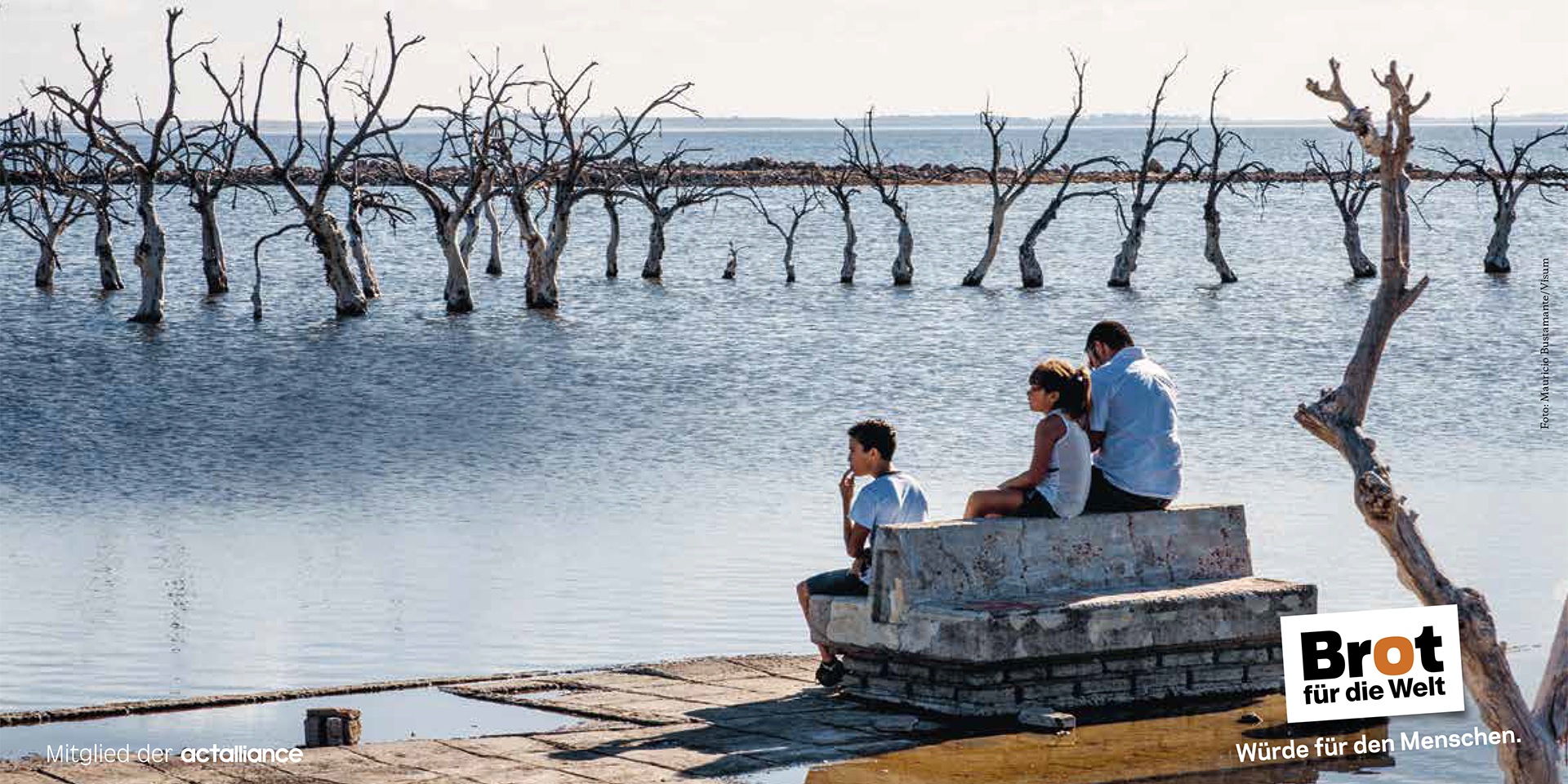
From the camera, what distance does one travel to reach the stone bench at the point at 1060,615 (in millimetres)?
9344

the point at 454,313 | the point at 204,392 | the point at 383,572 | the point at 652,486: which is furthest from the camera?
the point at 454,313

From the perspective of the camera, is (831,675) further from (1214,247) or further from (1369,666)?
(1214,247)

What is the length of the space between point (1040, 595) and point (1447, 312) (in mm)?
35787

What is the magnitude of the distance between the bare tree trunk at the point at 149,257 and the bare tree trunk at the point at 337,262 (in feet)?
8.63

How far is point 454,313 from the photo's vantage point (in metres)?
44.0

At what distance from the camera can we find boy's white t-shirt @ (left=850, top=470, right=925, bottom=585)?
32.0 feet

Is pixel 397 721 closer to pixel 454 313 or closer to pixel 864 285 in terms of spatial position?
pixel 454 313

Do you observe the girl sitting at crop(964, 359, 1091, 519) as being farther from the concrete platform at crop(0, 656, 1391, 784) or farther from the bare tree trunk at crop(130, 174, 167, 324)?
the bare tree trunk at crop(130, 174, 167, 324)

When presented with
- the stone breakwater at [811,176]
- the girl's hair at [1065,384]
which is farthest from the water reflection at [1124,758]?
the stone breakwater at [811,176]

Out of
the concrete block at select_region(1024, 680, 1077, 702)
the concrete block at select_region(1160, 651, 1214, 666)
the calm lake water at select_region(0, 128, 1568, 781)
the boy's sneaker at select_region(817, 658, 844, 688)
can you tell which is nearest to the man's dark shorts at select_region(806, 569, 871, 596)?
the boy's sneaker at select_region(817, 658, 844, 688)

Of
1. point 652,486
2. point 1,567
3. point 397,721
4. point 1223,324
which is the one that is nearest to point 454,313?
point 1223,324

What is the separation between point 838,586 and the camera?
10.0m

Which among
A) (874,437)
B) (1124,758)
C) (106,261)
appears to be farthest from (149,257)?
(1124,758)

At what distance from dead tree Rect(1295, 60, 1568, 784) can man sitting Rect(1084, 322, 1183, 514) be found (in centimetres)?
297
